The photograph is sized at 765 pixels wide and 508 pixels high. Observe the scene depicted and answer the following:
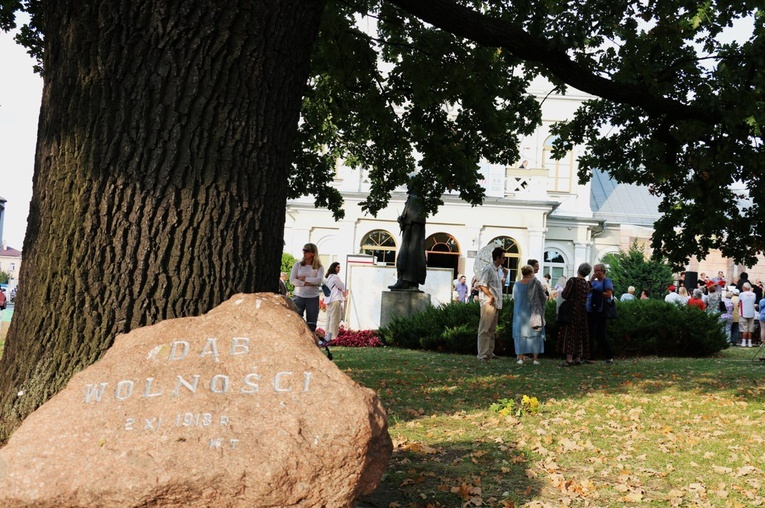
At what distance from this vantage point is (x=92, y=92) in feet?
15.0

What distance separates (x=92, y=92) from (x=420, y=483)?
2987mm

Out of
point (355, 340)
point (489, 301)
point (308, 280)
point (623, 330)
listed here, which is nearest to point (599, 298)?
point (489, 301)

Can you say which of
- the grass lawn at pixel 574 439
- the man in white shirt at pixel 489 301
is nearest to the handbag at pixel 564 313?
the man in white shirt at pixel 489 301

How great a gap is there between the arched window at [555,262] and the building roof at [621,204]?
349 cm

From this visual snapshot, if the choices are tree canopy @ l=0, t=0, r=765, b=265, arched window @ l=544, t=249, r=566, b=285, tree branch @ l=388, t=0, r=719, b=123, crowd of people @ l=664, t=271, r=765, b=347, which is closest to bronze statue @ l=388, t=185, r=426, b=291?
tree canopy @ l=0, t=0, r=765, b=265

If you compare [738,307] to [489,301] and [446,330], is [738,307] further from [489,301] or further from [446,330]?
[489,301]

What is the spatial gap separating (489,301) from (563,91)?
11.1ft

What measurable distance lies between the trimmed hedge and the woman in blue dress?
1659 millimetres

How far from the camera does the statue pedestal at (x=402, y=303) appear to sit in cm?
1736

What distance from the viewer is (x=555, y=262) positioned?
41219 millimetres

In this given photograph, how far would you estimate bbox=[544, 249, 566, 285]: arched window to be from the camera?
41000mm

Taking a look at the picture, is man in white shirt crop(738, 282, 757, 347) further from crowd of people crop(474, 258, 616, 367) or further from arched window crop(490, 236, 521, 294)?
arched window crop(490, 236, 521, 294)

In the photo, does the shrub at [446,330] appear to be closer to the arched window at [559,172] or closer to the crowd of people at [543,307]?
the crowd of people at [543,307]

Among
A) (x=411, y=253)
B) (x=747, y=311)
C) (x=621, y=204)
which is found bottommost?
(x=747, y=311)
